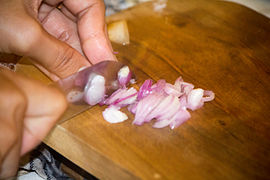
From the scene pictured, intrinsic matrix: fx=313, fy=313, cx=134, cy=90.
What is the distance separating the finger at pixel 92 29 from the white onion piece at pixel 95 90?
16 centimetres

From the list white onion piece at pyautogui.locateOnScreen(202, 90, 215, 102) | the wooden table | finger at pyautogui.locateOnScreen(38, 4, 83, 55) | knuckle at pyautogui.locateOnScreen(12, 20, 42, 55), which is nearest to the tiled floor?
the wooden table

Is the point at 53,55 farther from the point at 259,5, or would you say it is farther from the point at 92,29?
the point at 259,5

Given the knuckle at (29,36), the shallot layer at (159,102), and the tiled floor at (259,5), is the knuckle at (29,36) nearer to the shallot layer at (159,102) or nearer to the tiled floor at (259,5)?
the shallot layer at (159,102)

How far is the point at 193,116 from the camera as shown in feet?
3.22

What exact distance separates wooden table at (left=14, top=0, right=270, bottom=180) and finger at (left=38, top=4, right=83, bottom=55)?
19cm

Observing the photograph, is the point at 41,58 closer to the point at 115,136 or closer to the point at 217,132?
the point at 115,136

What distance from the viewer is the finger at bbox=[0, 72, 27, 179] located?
2.22ft

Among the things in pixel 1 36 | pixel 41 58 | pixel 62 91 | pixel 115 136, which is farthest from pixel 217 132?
pixel 1 36

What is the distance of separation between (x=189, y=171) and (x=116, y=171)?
194mm

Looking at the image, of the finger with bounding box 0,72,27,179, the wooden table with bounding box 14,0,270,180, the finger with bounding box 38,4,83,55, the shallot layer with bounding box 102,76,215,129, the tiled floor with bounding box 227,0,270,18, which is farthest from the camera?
the tiled floor with bounding box 227,0,270,18

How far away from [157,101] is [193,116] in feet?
0.41

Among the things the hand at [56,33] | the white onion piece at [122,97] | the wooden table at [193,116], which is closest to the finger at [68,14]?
the hand at [56,33]

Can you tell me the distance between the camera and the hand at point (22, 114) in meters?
0.69

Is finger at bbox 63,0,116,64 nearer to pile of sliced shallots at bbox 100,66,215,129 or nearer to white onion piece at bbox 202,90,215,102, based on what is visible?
pile of sliced shallots at bbox 100,66,215,129
